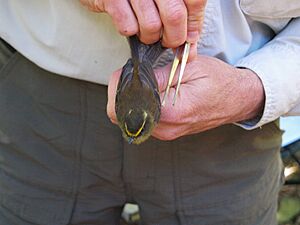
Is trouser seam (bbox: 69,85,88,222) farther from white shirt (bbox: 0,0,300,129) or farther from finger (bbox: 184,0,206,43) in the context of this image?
finger (bbox: 184,0,206,43)

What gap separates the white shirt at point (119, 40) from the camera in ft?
4.04

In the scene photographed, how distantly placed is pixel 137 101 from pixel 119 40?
10.6 inches

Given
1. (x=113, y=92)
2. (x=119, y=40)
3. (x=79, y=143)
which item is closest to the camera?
(x=113, y=92)

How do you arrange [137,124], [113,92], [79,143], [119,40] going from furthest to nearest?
[79,143]
[119,40]
[113,92]
[137,124]

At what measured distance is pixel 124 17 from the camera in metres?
1.00

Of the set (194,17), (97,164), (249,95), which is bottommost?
(97,164)

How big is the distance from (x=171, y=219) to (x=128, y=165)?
0.16 m

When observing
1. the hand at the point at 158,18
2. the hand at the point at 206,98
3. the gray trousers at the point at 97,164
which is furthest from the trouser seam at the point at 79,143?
the hand at the point at 158,18

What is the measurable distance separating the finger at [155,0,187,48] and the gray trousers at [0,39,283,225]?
346 mm

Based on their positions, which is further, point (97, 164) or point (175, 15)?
point (97, 164)

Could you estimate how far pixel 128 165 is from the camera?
135 cm

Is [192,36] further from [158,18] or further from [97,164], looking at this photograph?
Result: [97,164]

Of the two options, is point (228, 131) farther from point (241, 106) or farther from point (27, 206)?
point (27, 206)

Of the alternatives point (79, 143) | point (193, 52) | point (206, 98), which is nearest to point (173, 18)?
point (193, 52)
